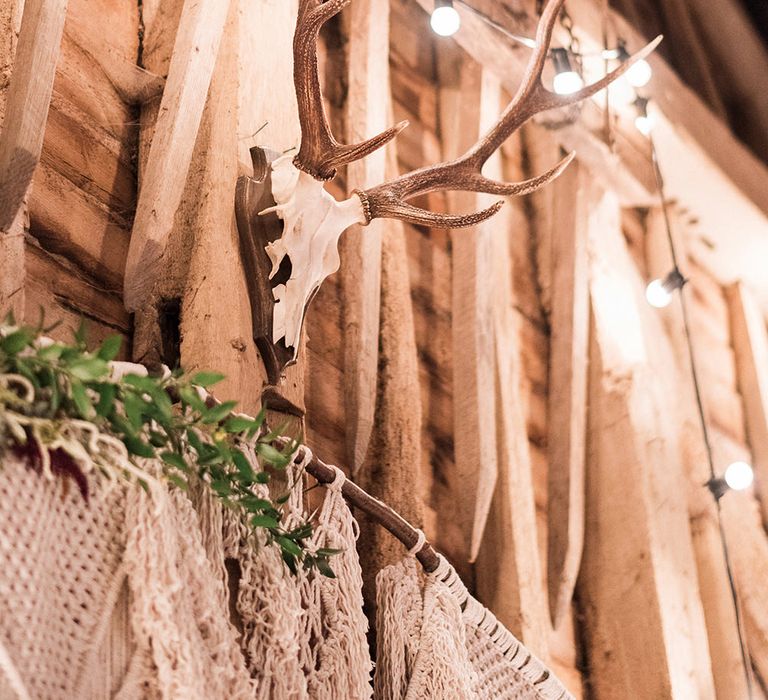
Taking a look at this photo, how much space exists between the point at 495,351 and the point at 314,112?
0.98 meters

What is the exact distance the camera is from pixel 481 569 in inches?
102

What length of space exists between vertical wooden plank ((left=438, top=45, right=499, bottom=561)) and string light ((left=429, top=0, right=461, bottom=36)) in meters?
0.26

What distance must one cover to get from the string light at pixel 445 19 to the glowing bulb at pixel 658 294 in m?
1.03

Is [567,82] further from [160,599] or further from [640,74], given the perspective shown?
[160,599]

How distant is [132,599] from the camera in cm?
131

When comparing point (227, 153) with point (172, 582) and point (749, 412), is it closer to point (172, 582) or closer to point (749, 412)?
point (172, 582)

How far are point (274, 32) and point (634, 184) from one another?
156 centimetres

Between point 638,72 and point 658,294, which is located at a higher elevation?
point 638,72

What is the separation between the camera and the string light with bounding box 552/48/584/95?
2.85 m

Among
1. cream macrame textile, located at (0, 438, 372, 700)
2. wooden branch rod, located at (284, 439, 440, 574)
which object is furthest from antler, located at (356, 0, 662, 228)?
cream macrame textile, located at (0, 438, 372, 700)

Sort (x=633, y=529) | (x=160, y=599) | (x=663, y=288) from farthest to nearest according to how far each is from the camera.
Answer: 1. (x=663, y=288)
2. (x=633, y=529)
3. (x=160, y=599)

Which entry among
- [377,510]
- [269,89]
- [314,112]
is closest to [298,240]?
[314,112]

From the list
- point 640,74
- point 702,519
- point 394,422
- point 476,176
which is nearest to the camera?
point 476,176

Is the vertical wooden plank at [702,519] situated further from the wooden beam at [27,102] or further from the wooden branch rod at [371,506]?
the wooden beam at [27,102]
